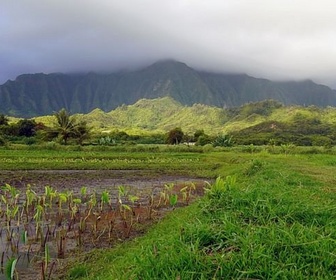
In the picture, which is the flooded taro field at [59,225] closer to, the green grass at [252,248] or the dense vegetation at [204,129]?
the green grass at [252,248]

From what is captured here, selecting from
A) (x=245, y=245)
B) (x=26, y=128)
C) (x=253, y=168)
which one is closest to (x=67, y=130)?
(x=26, y=128)

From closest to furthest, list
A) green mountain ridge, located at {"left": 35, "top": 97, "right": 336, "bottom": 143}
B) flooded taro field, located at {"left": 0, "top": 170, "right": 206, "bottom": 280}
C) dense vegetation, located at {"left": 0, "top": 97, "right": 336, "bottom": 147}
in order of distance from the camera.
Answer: flooded taro field, located at {"left": 0, "top": 170, "right": 206, "bottom": 280}
dense vegetation, located at {"left": 0, "top": 97, "right": 336, "bottom": 147}
green mountain ridge, located at {"left": 35, "top": 97, "right": 336, "bottom": 143}

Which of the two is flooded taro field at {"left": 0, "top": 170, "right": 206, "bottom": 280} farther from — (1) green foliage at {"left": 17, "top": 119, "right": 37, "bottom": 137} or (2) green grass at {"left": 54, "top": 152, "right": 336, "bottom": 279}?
(1) green foliage at {"left": 17, "top": 119, "right": 37, "bottom": 137}

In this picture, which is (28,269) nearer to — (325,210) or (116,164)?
(325,210)

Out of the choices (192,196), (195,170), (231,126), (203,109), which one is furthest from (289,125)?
(192,196)

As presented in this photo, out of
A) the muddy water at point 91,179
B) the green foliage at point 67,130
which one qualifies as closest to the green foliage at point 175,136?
the green foliage at point 67,130

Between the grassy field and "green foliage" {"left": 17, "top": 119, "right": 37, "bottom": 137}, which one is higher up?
the grassy field

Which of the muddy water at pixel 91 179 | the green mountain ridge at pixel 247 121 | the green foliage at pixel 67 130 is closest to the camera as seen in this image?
the muddy water at pixel 91 179

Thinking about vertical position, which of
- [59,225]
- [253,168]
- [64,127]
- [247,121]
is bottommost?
[247,121]

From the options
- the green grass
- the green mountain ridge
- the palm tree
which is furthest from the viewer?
the green mountain ridge

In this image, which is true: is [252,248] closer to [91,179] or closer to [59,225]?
[59,225]

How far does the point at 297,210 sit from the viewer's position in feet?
22.2

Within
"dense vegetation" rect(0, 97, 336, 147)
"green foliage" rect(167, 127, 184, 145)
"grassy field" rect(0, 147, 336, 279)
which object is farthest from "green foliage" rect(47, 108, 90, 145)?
"grassy field" rect(0, 147, 336, 279)

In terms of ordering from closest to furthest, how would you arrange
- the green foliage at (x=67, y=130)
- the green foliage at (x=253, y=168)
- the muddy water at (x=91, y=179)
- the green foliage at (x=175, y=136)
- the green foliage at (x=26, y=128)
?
1. the green foliage at (x=253, y=168)
2. the muddy water at (x=91, y=179)
3. the green foliage at (x=67, y=130)
4. the green foliage at (x=26, y=128)
5. the green foliage at (x=175, y=136)
